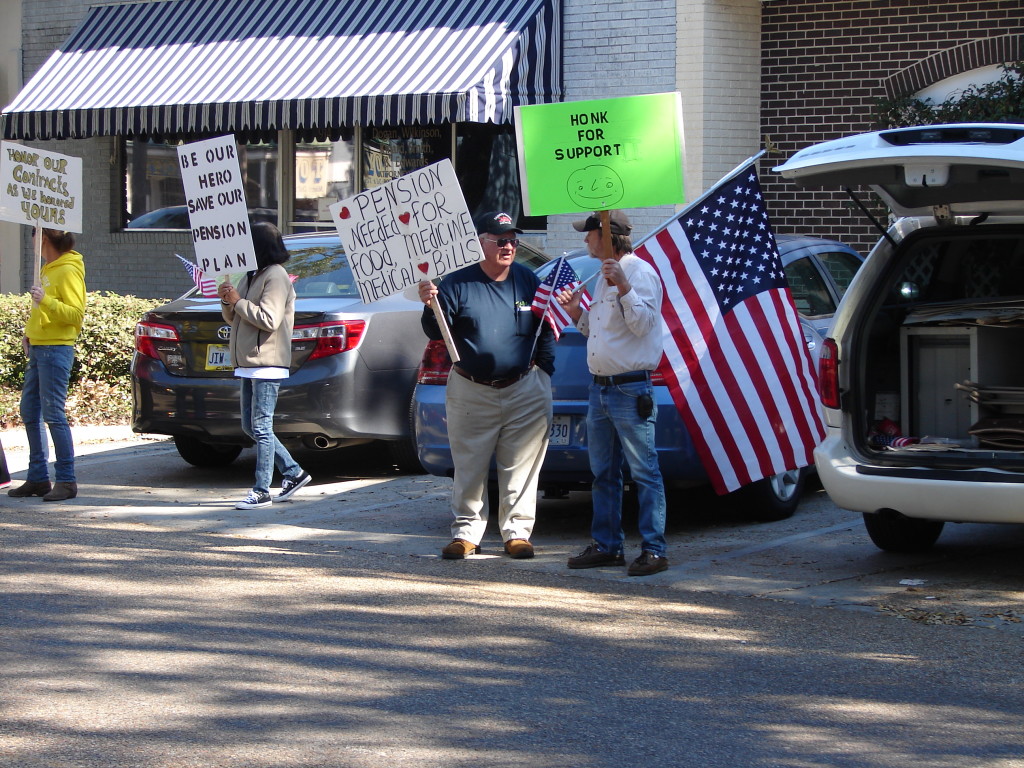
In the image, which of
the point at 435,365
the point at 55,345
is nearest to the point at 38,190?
the point at 55,345

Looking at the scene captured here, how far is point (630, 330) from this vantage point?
6.93 metres

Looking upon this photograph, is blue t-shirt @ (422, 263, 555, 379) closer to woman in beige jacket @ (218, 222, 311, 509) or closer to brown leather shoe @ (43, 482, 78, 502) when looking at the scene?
woman in beige jacket @ (218, 222, 311, 509)

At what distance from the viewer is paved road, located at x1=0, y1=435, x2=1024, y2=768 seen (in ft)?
14.8

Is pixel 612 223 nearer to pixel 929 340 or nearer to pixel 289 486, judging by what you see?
pixel 929 340

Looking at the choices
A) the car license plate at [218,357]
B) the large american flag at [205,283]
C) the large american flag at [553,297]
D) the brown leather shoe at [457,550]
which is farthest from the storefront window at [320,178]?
the brown leather shoe at [457,550]

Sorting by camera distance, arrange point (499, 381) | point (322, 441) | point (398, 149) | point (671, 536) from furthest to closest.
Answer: point (398, 149) → point (322, 441) → point (671, 536) → point (499, 381)

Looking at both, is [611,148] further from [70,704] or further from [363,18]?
[363,18]

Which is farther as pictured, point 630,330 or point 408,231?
point 408,231

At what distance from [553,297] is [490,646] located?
2196mm

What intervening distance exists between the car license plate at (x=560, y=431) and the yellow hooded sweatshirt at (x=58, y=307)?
10.4ft

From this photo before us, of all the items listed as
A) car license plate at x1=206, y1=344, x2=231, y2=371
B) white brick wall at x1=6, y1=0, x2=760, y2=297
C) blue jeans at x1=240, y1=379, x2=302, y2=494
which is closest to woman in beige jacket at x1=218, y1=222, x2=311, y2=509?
blue jeans at x1=240, y1=379, x2=302, y2=494

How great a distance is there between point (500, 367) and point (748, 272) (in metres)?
1.51

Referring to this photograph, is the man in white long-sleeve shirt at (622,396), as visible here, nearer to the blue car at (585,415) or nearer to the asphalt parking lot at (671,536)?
the asphalt parking lot at (671,536)

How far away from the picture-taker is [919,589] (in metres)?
6.67
